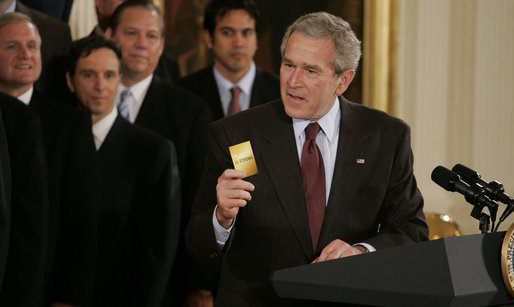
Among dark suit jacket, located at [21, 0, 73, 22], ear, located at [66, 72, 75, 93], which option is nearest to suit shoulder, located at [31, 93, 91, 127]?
ear, located at [66, 72, 75, 93]

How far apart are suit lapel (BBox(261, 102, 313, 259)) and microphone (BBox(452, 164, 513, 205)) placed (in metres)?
0.50

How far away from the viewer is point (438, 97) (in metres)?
6.54

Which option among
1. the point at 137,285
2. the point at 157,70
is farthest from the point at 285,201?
the point at 157,70

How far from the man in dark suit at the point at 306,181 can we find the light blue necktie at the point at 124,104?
1.97 m

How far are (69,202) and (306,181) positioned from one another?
1.62 meters

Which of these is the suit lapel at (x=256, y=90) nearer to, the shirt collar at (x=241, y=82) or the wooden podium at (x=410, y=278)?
the shirt collar at (x=241, y=82)

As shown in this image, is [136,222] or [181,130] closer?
[136,222]

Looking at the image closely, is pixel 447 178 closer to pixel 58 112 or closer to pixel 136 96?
pixel 58 112

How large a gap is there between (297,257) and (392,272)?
59 centimetres

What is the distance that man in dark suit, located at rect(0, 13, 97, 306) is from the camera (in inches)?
155

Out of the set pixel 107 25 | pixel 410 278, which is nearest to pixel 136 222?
pixel 107 25

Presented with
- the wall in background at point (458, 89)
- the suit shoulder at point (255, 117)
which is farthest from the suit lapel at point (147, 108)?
the wall in background at point (458, 89)

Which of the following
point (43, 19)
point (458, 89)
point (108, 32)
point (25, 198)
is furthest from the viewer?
point (458, 89)

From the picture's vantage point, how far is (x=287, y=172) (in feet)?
8.96
